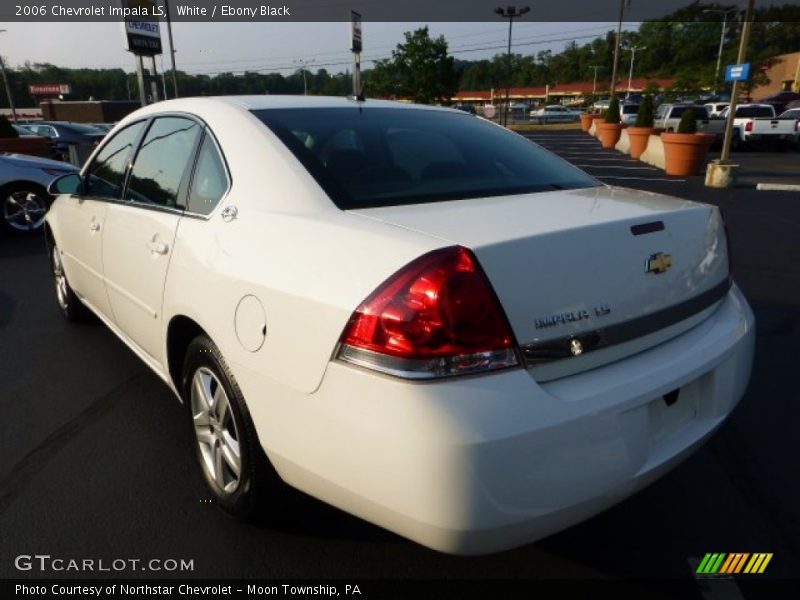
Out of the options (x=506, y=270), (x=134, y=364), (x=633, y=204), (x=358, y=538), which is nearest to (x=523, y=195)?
(x=633, y=204)

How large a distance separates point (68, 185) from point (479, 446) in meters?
3.41

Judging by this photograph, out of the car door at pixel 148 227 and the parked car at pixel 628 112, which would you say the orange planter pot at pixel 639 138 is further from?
the car door at pixel 148 227

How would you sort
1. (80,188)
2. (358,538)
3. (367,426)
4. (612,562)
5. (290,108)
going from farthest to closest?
(80,188) → (290,108) → (358,538) → (612,562) → (367,426)

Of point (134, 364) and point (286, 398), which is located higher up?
Answer: point (286, 398)

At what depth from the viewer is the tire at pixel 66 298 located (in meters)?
4.29

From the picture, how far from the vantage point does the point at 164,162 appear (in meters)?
2.74

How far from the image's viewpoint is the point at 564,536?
7.21 feet

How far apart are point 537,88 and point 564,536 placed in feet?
370

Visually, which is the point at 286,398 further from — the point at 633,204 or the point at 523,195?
the point at 633,204

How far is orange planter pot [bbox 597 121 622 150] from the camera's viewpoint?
22275 mm

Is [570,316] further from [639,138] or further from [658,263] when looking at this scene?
[639,138]

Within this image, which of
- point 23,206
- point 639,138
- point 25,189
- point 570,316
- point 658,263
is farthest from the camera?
point 639,138

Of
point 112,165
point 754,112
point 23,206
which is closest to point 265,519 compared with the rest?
point 112,165

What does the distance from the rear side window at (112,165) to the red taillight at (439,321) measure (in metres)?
2.16
